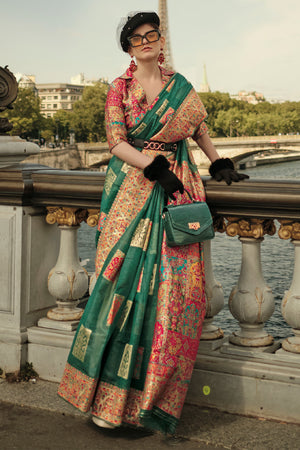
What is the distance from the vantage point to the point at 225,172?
125 inches

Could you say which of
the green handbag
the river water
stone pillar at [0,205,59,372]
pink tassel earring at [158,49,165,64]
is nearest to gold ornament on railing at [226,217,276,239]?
the green handbag

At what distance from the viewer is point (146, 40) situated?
10.1 feet

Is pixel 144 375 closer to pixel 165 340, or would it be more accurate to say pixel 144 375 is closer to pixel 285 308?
pixel 165 340

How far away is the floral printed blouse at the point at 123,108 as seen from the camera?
10.0ft

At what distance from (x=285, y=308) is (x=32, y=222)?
133cm

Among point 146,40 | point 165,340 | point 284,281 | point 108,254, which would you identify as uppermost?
point 146,40

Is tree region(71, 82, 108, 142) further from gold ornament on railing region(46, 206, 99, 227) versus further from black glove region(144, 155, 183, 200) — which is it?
black glove region(144, 155, 183, 200)

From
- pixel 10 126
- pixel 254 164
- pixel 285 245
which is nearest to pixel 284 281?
pixel 285 245

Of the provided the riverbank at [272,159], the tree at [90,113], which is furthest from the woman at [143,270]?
the riverbank at [272,159]

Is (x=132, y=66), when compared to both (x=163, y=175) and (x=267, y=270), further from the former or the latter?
(x=267, y=270)

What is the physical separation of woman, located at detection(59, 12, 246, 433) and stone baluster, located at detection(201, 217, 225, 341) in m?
0.27

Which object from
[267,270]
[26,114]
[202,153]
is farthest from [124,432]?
[26,114]

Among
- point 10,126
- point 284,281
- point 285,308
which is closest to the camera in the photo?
point 285,308

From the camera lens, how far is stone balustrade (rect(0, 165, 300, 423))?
309cm
